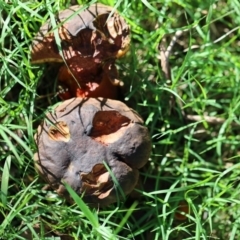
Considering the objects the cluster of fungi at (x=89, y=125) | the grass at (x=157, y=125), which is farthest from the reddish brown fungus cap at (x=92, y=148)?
the grass at (x=157, y=125)

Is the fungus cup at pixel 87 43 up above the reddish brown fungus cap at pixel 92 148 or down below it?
above

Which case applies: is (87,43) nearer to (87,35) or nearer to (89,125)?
(87,35)

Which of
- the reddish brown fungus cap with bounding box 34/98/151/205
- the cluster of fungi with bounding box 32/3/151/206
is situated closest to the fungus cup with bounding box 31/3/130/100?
the cluster of fungi with bounding box 32/3/151/206

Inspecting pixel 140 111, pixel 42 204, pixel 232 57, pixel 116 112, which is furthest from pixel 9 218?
pixel 232 57

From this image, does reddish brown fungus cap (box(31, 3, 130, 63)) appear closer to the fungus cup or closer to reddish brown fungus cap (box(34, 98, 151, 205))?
the fungus cup

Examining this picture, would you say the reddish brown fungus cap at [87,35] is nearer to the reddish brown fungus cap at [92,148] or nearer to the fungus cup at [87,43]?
the fungus cup at [87,43]

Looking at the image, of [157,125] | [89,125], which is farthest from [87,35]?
[157,125]
